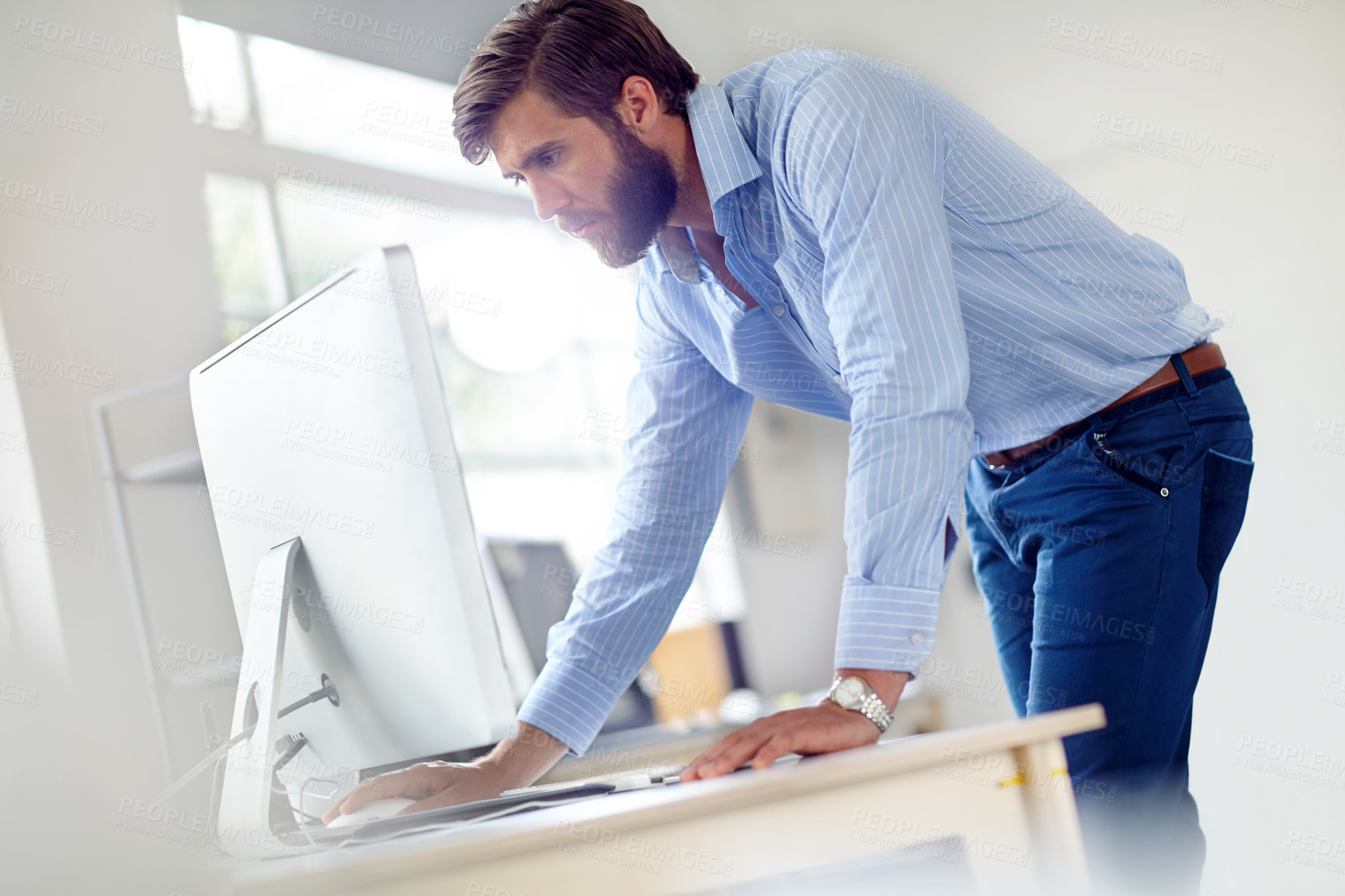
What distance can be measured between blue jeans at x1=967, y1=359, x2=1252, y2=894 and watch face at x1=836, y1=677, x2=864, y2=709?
354 millimetres

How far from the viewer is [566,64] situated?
1080mm

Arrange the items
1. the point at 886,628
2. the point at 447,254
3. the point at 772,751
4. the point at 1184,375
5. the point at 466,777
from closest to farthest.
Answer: the point at 772,751
the point at 886,628
the point at 466,777
the point at 1184,375
the point at 447,254

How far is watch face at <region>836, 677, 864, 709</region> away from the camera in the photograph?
0.74 meters

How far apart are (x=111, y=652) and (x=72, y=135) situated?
122cm

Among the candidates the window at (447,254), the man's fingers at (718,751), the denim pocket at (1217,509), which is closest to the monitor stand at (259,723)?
the man's fingers at (718,751)

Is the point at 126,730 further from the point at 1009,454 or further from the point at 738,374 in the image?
the point at 1009,454

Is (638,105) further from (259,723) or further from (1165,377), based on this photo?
(259,723)

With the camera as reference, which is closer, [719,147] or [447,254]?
[719,147]

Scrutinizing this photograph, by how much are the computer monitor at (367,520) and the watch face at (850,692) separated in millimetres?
272

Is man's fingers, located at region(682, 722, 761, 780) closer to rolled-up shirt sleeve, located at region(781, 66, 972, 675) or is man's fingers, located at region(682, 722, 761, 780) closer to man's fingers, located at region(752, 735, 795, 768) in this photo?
man's fingers, located at region(752, 735, 795, 768)

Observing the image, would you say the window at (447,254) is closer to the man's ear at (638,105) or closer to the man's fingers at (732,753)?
the man's ear at (638,105)

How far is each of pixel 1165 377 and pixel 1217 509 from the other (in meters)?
0.15

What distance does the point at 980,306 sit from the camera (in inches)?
39.7

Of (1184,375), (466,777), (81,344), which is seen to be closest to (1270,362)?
(1184,375)
